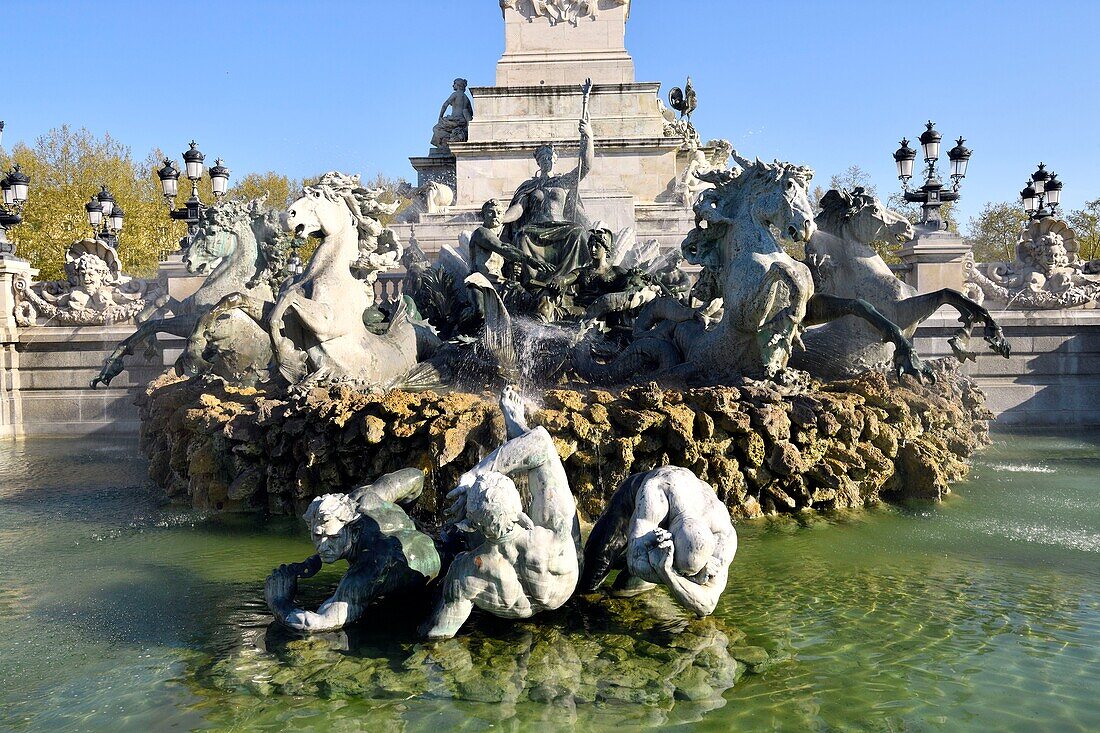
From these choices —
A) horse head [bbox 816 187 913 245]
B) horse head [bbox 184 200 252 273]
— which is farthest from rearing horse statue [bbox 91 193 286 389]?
horse head [bbox 816 187 913 245]

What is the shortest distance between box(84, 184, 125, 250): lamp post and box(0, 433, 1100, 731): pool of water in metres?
13.2

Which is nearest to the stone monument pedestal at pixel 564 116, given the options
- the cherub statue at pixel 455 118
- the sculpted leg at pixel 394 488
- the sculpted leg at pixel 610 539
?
the cherub statue at pixel 455 118

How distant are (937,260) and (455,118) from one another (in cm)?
1000

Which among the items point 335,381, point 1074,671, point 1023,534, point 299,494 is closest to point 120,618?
point 299,494

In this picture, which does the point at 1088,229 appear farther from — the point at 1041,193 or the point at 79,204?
the point at 79,204

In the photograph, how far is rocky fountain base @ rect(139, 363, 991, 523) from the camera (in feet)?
21.5

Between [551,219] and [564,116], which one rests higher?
[564,116]

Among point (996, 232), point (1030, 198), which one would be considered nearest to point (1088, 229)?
point (996, 232)

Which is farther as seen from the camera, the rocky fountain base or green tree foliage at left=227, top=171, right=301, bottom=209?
green tree foliage at left=227, top=171, right=301, bottom=209

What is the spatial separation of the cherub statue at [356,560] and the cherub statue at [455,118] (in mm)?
15105

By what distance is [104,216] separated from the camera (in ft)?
64.0

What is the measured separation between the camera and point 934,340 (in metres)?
13.4

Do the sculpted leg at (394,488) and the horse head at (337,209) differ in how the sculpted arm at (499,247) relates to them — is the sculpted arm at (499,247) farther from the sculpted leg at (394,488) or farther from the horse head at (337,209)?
the sculpted leg at (394,488)

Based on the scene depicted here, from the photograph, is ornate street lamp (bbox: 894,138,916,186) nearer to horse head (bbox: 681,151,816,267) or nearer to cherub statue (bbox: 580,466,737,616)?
horse head (bbox: 681,151,816,267)
